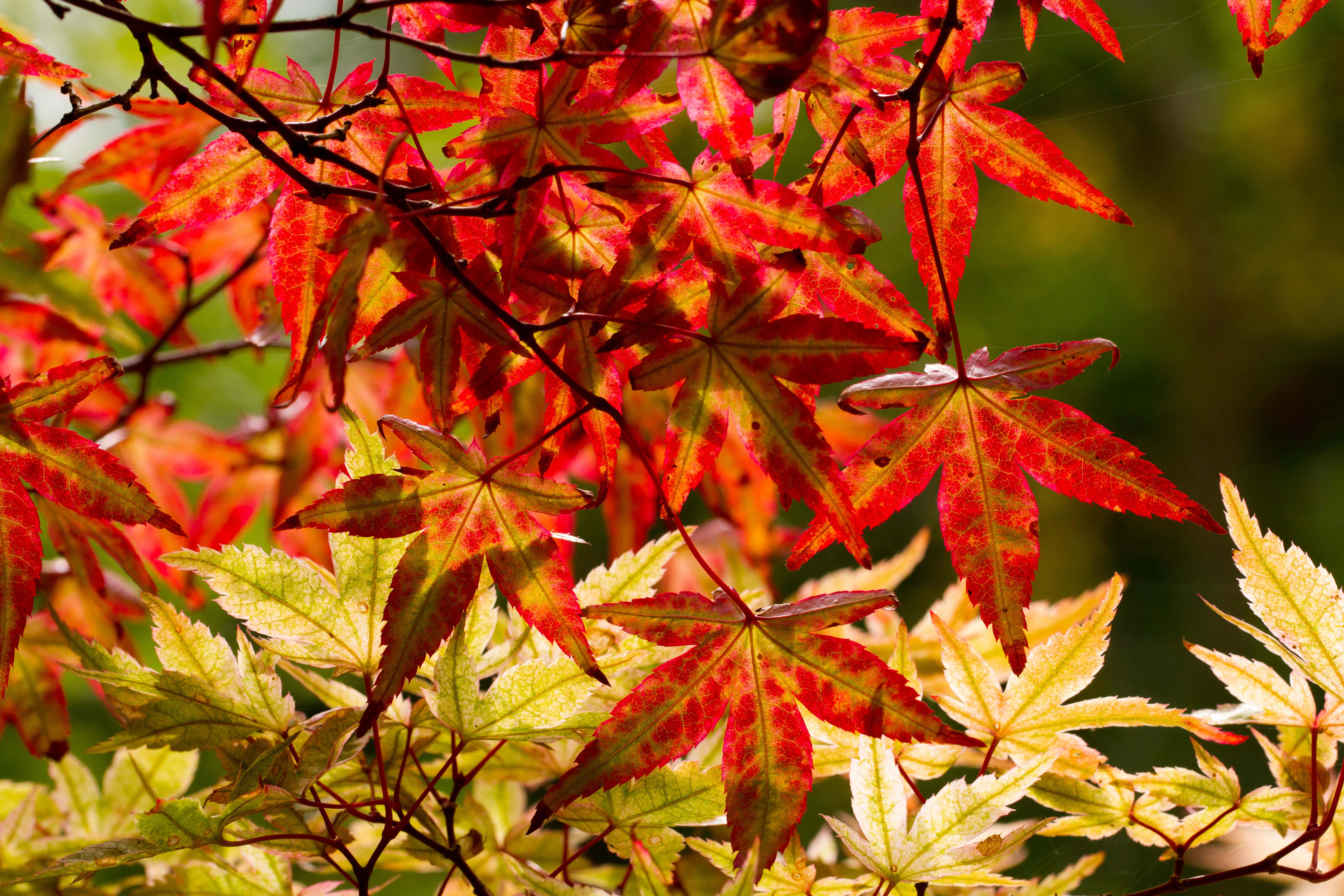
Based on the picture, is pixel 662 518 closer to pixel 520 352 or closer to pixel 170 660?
pixel 520 352

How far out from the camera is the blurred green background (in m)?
4.91

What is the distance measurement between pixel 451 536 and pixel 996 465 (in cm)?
32

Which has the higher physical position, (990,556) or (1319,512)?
(990,556)

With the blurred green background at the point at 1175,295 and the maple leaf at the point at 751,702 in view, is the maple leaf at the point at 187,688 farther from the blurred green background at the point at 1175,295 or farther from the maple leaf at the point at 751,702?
the blurred green background at the point at 1175,295

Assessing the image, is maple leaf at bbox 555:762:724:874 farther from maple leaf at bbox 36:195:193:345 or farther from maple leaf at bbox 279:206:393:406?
maple leaf at bbox 36:195:193:345

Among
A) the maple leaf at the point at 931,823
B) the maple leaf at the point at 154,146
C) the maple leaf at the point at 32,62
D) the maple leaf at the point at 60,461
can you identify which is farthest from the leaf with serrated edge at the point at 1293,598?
the maple leaf at the point at 154,146

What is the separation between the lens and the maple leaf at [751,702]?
0.43 metres

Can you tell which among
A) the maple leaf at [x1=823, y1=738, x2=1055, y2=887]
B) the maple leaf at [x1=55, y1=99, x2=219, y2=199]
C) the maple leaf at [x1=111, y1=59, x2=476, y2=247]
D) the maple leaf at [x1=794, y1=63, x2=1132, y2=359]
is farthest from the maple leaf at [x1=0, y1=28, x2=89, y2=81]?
the maple leaf at [x1=823, y1=738, x2=1055, y2=887]

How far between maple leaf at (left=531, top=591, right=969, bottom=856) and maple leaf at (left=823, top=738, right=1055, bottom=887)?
1.7 inches

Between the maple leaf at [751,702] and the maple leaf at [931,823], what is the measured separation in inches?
1.7

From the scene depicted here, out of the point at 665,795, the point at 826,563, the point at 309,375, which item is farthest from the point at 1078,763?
the point at 826,563

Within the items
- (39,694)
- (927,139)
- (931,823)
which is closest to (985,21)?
(927,139)

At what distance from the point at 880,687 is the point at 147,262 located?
3.40 ft

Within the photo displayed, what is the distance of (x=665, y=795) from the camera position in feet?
1.62
